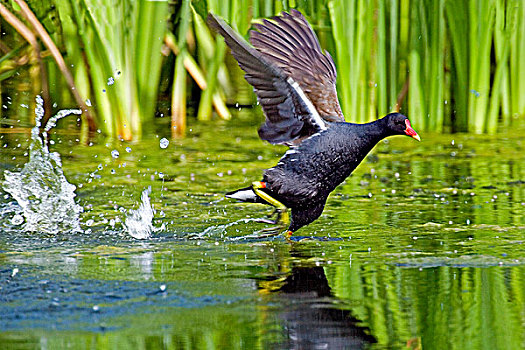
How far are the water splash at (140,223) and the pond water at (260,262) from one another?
0.14 ft

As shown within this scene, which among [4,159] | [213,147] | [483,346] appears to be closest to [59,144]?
[4,159]

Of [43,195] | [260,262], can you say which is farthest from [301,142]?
[43,195]

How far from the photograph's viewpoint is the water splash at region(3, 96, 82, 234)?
474cm

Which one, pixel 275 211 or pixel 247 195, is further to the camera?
pixel 275 211

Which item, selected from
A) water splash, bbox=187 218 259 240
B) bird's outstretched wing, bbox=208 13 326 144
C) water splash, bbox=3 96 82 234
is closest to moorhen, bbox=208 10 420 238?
bird's outstretched wing, bbox=208 13 326 144

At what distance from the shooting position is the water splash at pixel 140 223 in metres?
4.56

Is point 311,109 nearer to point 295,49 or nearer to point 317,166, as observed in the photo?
point 317,166

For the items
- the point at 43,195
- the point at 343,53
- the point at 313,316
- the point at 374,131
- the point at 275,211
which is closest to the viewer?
the point at 313,316

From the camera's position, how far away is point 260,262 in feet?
13.1

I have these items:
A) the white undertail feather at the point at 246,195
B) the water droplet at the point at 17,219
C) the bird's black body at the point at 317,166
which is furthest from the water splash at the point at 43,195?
the bird's black body at the point at 317,166

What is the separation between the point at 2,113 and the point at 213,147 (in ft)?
6.39

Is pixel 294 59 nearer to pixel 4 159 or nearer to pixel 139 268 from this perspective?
pixel 139 268

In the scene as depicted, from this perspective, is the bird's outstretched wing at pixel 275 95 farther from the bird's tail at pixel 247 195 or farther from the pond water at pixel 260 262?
the pond water at pixel 260 262

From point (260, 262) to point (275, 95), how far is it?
2.78 feet
